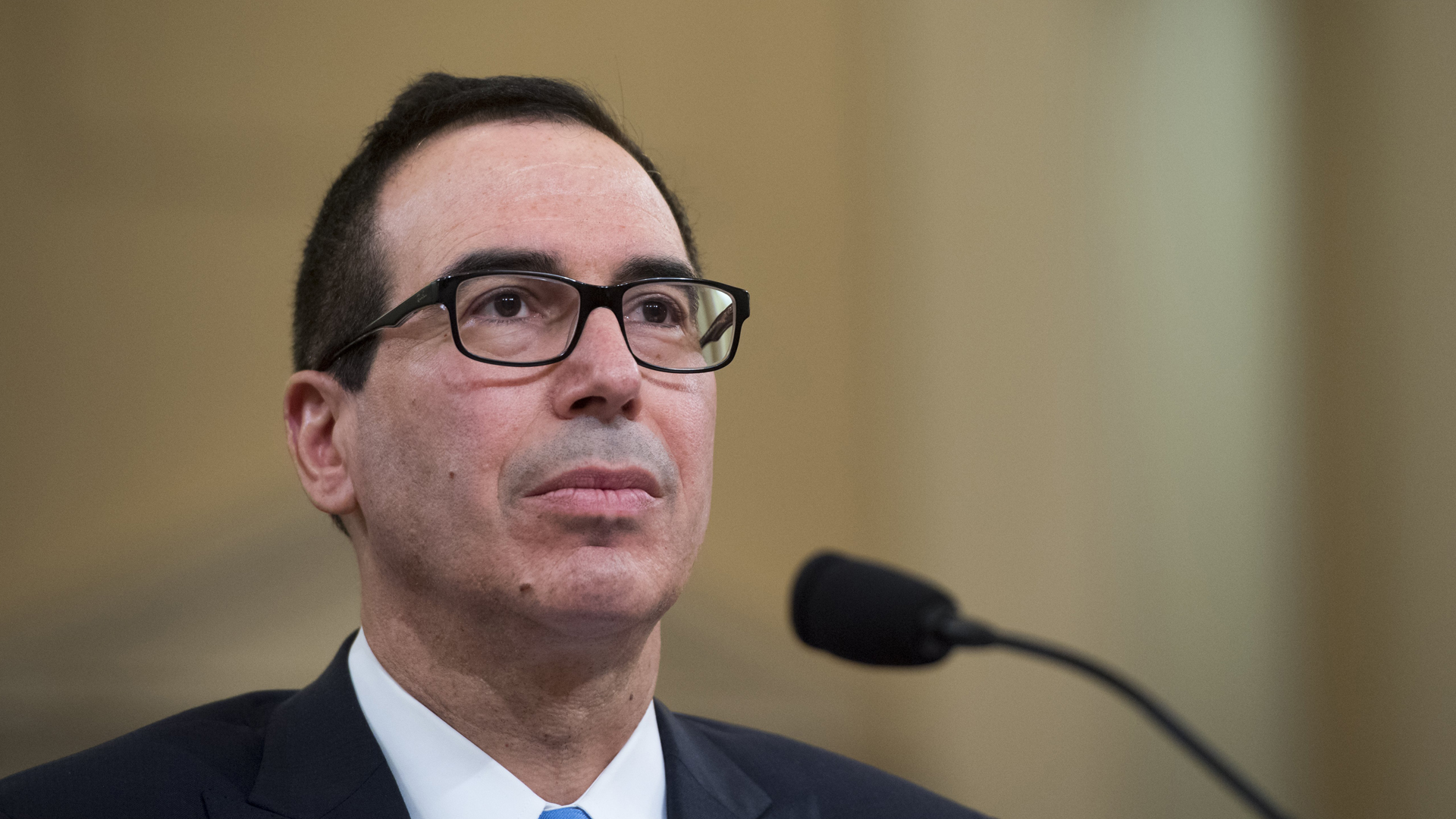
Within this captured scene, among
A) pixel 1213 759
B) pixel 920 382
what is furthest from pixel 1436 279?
pixel 1213 759

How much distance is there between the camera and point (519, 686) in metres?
1.36

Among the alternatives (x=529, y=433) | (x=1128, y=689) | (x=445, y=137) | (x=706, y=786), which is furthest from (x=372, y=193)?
(x=1128, y=689)

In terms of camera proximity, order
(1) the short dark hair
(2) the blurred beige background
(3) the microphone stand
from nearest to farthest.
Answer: (3) the microphone stand, (1) the short dark hair, (2) the blurred beige background

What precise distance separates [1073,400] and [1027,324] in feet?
0.82

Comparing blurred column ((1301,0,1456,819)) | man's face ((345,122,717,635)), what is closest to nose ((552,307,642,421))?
man's face ((345,122,717,635))

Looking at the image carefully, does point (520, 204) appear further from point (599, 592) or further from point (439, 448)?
point (599, 592)

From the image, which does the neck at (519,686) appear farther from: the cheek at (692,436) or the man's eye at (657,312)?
the man's eye at (657,312)

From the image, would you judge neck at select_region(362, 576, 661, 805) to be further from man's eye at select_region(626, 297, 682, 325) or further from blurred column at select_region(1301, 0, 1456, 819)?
blurred column at select_region(1301, 0, 1456, 819)

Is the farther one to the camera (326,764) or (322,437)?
(322,437)

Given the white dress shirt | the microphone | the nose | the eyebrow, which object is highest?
the eyebrow

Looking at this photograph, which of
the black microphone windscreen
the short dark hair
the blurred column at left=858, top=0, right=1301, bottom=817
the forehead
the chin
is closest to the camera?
the black microphone windscreen

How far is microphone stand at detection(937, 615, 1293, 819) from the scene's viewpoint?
838 millimetres

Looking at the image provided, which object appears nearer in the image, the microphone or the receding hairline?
the microphone

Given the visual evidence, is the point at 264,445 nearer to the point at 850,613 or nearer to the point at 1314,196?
the point at 850,613
